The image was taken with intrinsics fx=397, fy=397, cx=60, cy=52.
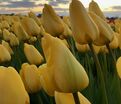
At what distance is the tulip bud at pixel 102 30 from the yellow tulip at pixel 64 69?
56 centimetres

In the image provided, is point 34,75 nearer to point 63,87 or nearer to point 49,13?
point 49,13

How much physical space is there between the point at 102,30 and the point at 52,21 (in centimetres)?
38

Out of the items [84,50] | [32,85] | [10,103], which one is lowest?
[84,50]

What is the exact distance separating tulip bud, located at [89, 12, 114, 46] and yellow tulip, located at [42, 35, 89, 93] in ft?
1.85

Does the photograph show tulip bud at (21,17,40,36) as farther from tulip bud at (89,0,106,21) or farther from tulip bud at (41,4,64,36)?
tulip bud at (89,0,106,21)

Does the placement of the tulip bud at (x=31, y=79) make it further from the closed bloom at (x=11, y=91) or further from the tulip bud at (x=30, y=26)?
the tulip bud at (x=30, y=26)

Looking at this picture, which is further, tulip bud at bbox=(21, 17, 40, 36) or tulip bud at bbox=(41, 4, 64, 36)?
tulip bud at bbox=(21, 17, 40, 36)

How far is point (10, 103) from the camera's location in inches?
39.7

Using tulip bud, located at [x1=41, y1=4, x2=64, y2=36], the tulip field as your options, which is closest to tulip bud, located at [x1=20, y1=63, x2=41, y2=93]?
the tulip field

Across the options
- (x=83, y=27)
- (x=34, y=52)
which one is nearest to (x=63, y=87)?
(x=83, y=27)

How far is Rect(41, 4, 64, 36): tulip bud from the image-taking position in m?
1.90

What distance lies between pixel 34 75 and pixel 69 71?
0.68m

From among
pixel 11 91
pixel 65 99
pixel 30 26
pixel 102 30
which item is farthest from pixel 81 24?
pixel 30 26

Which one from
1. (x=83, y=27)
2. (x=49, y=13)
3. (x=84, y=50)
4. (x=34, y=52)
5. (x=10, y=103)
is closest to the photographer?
(x=10, y=103)
